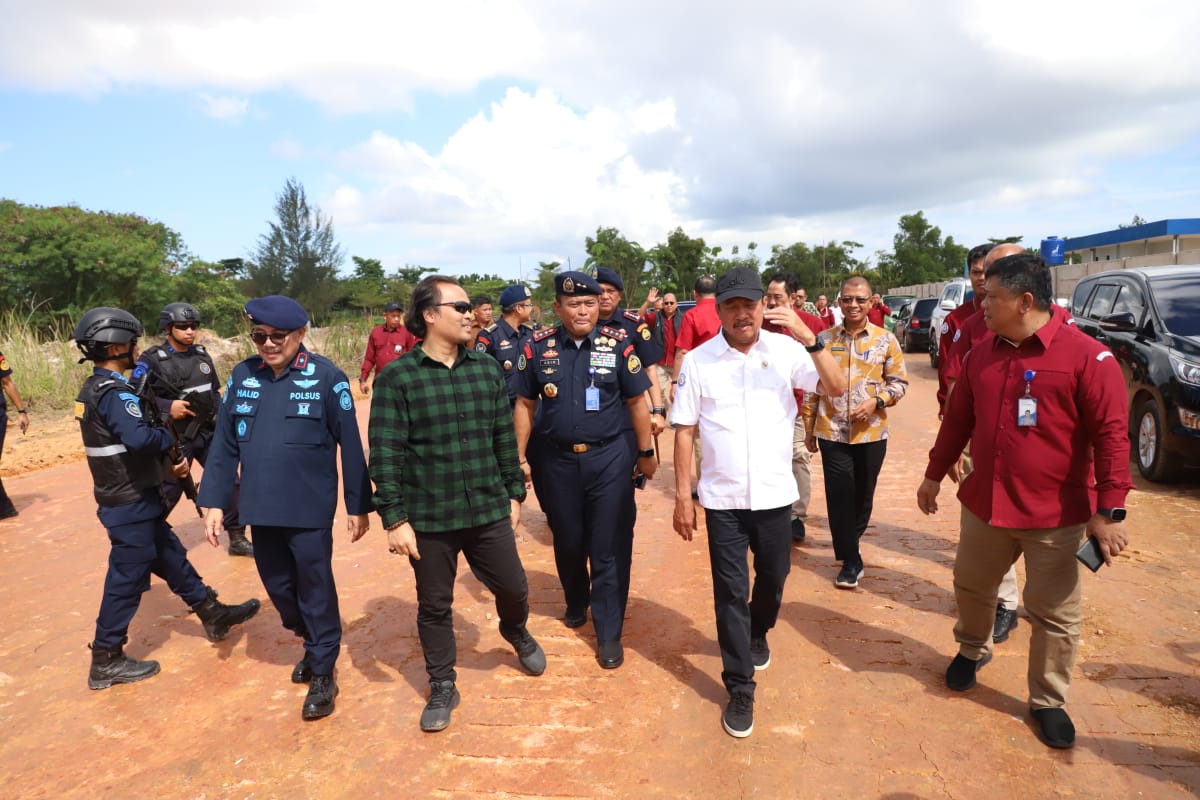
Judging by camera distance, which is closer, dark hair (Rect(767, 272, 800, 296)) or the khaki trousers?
the khaki trousers

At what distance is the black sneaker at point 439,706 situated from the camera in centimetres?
315

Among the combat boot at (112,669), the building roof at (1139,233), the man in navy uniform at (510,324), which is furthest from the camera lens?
the building roof at (1139,233)

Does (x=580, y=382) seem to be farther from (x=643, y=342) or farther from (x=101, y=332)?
(x=101, y=332)

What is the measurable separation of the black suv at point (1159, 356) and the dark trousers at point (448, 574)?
5.87 m

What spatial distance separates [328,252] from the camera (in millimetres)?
36000

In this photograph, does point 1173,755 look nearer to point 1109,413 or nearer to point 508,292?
point 1109,413

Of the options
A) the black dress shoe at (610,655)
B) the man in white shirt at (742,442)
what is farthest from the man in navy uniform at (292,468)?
the man in white shirt at (742,442)

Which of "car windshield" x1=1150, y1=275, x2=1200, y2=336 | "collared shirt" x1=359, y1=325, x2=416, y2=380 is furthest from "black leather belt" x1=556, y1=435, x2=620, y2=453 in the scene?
"car windshield" x1=1150, y1=275, x2=1200, y2=336

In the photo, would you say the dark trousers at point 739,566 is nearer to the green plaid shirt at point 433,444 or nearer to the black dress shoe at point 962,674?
the black dress shoe at point 962,674

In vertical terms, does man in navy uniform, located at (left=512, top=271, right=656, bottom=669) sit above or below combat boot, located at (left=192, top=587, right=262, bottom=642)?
above

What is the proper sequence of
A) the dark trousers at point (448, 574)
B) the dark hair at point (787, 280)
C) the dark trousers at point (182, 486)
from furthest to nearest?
the dark hair at point (787, 280)
the dark trousers at point (182, 486)
the dark trousers at point (448, 574)

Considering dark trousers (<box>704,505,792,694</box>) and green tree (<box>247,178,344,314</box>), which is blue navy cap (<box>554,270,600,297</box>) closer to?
dark trousers (<box>704,505,792,694</box>)

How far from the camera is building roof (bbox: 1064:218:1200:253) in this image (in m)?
26.9

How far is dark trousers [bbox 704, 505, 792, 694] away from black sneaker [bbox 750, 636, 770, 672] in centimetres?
43
